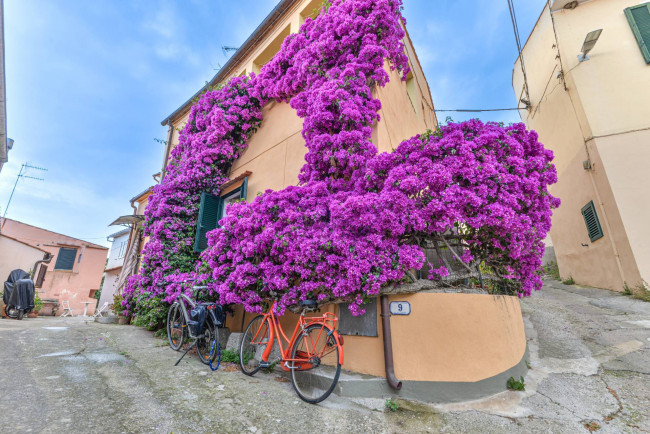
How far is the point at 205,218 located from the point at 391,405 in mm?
6531

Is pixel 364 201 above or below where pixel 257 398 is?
above

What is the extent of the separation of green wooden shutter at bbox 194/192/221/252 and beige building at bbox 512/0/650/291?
34.9 ft

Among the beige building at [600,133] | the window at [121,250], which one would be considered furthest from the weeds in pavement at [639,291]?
the window at [121,250]

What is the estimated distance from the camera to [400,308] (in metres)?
3.92

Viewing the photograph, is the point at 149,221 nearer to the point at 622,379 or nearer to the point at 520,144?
the point at 520,144

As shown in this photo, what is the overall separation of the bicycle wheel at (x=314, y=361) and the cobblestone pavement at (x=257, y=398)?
0.63ft

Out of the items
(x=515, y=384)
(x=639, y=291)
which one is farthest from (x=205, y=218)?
(x=639, y=291)

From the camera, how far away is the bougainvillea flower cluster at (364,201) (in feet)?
13.1

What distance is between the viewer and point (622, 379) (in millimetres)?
4047

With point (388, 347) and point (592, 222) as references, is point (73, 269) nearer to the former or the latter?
point (388, 347)

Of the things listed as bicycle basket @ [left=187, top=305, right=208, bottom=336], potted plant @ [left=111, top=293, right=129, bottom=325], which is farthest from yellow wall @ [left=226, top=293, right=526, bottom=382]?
potted plant @ [left=111, top=293, right=129, bottom=325]

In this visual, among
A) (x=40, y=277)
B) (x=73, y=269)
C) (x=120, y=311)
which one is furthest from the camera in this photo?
(x=73, y=269)

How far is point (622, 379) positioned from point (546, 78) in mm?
11305

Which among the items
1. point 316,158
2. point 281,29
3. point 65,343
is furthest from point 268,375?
point 281,29
